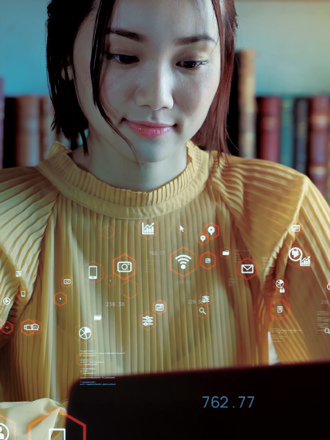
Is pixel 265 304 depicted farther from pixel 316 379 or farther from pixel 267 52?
pixel 267 52

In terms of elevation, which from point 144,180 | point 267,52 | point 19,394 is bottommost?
point 19,394

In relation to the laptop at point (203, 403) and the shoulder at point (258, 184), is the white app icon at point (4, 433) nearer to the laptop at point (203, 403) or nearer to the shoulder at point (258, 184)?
the laptop at point (203, 403)

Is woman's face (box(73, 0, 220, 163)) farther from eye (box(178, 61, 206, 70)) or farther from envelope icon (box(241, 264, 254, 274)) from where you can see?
envelope icon (box(241, 264, 254, 274))

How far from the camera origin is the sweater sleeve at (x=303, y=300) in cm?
55

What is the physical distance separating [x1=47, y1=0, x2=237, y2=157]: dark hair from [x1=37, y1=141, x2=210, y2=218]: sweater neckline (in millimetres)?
27

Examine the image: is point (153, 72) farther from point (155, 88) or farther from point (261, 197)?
point (261, 197)

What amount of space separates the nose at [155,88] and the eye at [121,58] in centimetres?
1

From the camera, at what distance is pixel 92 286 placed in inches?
21.2

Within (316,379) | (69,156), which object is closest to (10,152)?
(69,156)

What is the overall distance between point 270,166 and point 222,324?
0.63ft

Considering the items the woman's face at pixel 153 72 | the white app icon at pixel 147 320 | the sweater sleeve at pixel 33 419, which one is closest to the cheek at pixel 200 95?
the woman's face at pixel 153 72

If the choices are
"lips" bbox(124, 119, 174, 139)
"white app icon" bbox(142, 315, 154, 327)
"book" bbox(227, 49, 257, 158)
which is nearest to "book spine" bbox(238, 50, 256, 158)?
"book" bbox(227, 49, 257, 158)

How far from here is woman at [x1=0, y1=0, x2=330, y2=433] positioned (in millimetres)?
532

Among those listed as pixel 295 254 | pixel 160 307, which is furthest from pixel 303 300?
pixel 160 307
